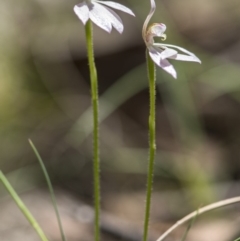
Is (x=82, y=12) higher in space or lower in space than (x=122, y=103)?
lower

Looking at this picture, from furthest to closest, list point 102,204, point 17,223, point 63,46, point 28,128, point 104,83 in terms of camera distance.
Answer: point 63,46, point 104,83, point 28,128, point 102,204, point 17,223

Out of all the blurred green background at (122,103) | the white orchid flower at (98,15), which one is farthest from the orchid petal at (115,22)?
the blurred green background at (122,103)

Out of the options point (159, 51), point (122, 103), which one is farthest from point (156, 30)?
point (122, 103)

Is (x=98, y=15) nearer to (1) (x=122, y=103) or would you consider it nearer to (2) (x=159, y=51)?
(2) (x=159, y=51)

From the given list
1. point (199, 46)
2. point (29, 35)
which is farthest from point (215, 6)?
point (29, 35)

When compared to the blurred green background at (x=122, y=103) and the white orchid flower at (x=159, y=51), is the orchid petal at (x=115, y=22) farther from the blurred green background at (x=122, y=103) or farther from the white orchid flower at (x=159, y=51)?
the blurred green background at (x=122, y=103)

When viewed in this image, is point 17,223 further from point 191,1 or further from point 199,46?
point 191,1

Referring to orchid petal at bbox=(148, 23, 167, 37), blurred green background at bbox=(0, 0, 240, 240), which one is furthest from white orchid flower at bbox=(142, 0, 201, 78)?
blurred green background at bbox=(0, 0, 240, 240)
